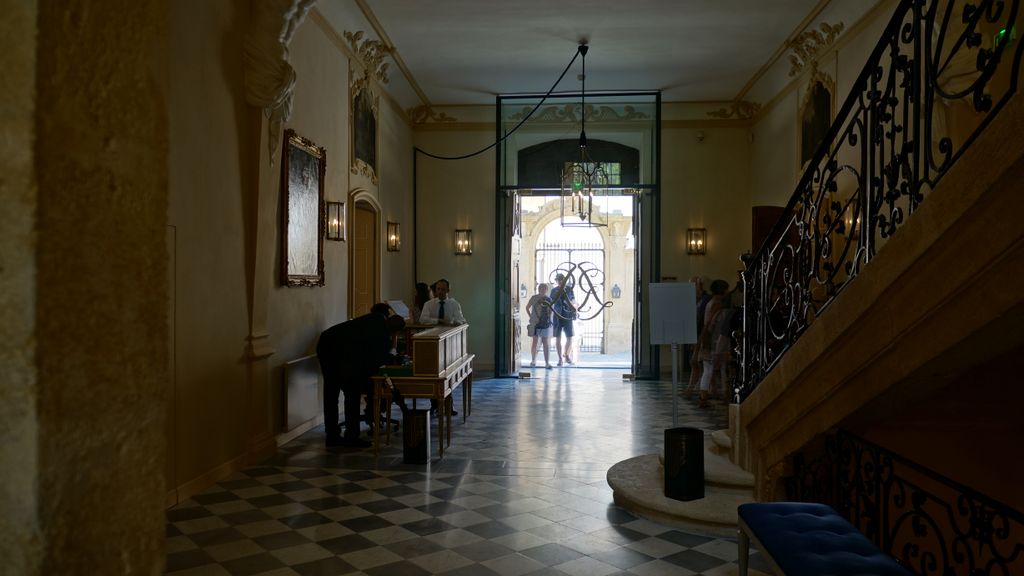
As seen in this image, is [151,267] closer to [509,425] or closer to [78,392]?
[78,392]

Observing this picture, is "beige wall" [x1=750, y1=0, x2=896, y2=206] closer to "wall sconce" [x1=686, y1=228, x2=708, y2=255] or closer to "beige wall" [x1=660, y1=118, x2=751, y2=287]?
"beige wall" [x1=660, y1=118, x2=751, y2=287]

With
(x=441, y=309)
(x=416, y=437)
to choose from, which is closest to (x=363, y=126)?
(x=441, y=309)

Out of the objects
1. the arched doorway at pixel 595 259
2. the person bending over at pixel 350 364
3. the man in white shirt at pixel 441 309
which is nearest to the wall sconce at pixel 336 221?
the man in white shirt at pixel 441 309

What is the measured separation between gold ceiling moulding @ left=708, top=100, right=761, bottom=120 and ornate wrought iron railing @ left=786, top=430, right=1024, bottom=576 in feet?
31.8

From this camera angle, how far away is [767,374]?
4902 millimetres

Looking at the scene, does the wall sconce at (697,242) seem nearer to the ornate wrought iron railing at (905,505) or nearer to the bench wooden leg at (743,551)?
the ornate wrought iron railing at (905,505)

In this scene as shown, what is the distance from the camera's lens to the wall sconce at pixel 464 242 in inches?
562

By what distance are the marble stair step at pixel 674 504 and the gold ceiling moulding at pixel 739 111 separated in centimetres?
985

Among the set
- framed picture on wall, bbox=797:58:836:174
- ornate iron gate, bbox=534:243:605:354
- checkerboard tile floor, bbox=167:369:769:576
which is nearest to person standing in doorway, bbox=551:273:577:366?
ornate iron gate, bbox=534:243:605:354

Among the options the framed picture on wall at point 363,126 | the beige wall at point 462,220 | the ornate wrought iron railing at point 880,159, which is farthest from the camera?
the beige wall at point 462,220

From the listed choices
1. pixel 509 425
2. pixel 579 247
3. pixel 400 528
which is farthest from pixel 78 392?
pixel 579 247

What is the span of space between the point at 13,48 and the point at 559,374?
13.1 m

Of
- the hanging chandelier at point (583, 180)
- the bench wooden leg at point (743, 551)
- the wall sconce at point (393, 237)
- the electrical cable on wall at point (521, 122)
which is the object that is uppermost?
the electrical cable on wall at point (521, 122)

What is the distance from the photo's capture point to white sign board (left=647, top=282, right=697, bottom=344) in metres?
6.97
